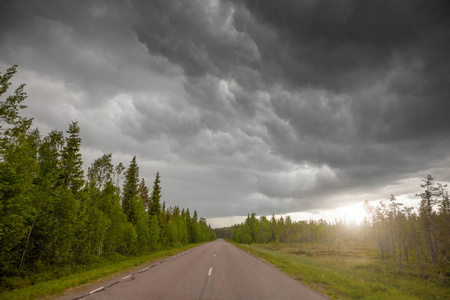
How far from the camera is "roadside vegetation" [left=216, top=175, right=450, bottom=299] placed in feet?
51.3

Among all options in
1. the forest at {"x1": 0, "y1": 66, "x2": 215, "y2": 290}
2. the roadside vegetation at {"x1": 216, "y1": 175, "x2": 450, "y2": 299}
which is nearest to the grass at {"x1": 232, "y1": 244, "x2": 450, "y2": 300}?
the roadside vegetation at {"x1": 216, "y1": 175, "x2": 450, "y2": 299}

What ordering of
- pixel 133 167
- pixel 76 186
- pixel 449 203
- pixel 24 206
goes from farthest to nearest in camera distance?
pixel 449 203 → pixel 133 167 → pixel 76 186 → pixel 24 206

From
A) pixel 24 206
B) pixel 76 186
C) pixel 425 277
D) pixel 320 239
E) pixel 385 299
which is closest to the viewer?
pixel 385 299

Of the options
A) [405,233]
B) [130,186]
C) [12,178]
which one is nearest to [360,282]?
[12,178]

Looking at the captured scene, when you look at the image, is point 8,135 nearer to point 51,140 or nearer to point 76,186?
point 76,186

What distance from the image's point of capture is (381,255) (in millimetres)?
66812

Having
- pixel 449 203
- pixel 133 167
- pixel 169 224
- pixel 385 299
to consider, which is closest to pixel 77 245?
pixel 133 167

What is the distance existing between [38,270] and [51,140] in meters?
15.9

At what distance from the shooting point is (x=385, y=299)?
11.4m

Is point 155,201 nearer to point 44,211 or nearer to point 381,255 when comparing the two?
point 44,211

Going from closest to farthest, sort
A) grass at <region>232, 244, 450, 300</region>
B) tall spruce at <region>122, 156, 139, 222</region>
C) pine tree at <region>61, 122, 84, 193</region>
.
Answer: grass at <region>232, 244, 450, 300</region> < pine tree at <region>61, 122, 84, 193</region> < tall spruce at <region>122, 156, 139, 222</region>

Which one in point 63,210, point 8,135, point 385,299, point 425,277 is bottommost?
point 425,277

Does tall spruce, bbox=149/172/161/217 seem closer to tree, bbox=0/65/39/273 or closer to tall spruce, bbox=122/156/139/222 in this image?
tall spruce, bbox=122/156/139/222

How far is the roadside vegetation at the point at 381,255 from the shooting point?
15624mm
